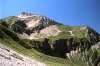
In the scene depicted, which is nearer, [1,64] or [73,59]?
[1,64]

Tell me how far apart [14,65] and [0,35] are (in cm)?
4773

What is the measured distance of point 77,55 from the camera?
179ft

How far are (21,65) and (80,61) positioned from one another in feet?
56.1

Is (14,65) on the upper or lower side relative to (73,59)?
upper

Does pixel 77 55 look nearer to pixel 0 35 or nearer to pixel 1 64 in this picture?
pixel 1 64

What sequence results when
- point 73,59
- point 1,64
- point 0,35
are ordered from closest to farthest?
point 1,64 → point 73,59 → point 0,35

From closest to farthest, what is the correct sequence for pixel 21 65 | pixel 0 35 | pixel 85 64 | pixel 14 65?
pixel 14 65 < pixel 21 65 < pixel 85 64 < pixel 0 35

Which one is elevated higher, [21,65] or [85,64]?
[21,65]

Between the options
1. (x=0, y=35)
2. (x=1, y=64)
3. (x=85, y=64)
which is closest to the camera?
(x=1, y=64)

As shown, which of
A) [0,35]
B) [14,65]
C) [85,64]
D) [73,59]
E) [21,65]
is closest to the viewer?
[14,65]

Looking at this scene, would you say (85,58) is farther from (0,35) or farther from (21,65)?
(0,35)

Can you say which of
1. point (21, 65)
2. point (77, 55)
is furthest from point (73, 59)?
point (21, 65)

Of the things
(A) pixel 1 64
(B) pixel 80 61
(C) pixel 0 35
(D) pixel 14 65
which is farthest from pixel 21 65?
(C) pixel 0 35

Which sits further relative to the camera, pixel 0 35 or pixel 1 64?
pixel 0 35
